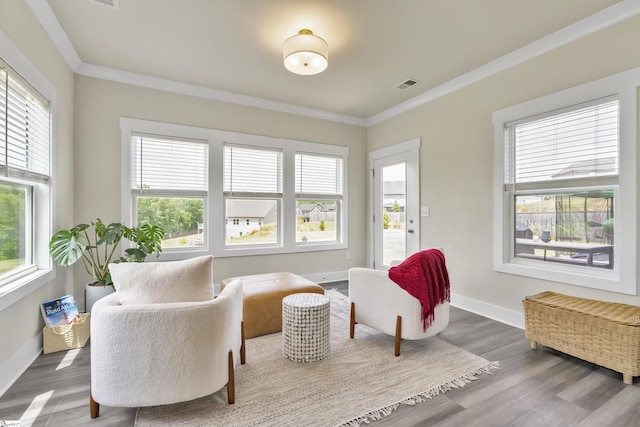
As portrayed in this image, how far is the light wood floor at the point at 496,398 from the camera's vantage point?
1689mm

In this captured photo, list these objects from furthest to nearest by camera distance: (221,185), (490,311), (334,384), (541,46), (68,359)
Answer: (221,185) < (490,311) < (541,46) < (68,359) < (334,384)

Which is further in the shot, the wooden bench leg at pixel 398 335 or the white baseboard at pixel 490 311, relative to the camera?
the white baseboard at pixel 490 311

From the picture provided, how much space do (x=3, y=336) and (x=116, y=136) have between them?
7.69ft

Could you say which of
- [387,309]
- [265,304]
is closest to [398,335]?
[387,309]

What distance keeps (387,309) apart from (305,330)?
2.30 feet

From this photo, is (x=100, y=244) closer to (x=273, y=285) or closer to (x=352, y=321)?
(x=273, y=285)

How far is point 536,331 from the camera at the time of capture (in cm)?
252

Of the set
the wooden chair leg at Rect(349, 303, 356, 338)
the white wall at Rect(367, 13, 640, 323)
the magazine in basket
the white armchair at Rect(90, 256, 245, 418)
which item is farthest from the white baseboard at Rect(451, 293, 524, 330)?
the magazine in basket

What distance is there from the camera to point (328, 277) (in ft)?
16.3

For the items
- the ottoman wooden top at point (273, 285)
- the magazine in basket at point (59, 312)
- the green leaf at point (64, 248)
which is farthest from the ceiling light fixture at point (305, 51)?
the magazine in basket at point (59, 312)

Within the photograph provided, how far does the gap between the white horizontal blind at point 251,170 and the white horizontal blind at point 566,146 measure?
9.79ft

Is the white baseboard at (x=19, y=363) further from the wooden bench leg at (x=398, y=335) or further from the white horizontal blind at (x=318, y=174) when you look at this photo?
the white horizontal blind at (x=318, y=174)

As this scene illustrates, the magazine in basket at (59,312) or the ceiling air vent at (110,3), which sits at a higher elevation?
the ceiling air vent at (110,3)

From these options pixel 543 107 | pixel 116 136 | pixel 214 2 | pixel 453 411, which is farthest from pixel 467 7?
pixel 116 136
